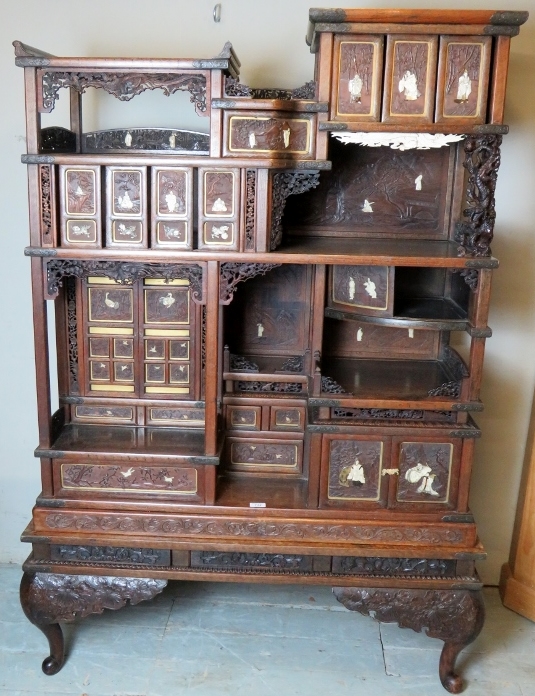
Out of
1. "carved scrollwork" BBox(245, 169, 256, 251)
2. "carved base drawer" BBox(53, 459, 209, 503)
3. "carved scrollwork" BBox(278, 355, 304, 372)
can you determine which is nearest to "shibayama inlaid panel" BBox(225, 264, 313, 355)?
"carved scrollwork" BBox(278, 355, 304, 372)

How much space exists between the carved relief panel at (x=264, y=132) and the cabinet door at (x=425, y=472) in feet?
3.60

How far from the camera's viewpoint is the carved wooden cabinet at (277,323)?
233cm

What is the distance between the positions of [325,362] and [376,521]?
68 centimetres

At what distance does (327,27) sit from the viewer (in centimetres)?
229

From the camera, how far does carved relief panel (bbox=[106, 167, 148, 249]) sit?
7.84ft

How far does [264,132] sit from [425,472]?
1310 mm

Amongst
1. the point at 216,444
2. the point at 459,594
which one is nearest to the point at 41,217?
the point at 216,444

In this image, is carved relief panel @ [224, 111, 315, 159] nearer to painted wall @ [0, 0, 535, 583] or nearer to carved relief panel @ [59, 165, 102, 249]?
carved relief panel @ [59, 165, 102, 249]

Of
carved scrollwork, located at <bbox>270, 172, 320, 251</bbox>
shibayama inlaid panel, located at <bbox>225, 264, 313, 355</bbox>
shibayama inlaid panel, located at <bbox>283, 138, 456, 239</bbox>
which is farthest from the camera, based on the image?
shibayama inlaid panel, located at <bbox>225, 264, 313, 355</bbox>

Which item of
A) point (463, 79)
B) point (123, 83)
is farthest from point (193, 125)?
point (463, 79)

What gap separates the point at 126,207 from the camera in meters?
2.41

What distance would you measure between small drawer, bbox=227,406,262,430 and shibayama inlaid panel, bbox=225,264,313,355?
269 millimetres

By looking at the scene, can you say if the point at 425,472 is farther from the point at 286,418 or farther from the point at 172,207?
the point at 172,207

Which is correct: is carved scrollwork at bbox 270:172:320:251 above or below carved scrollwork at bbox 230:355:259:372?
above
